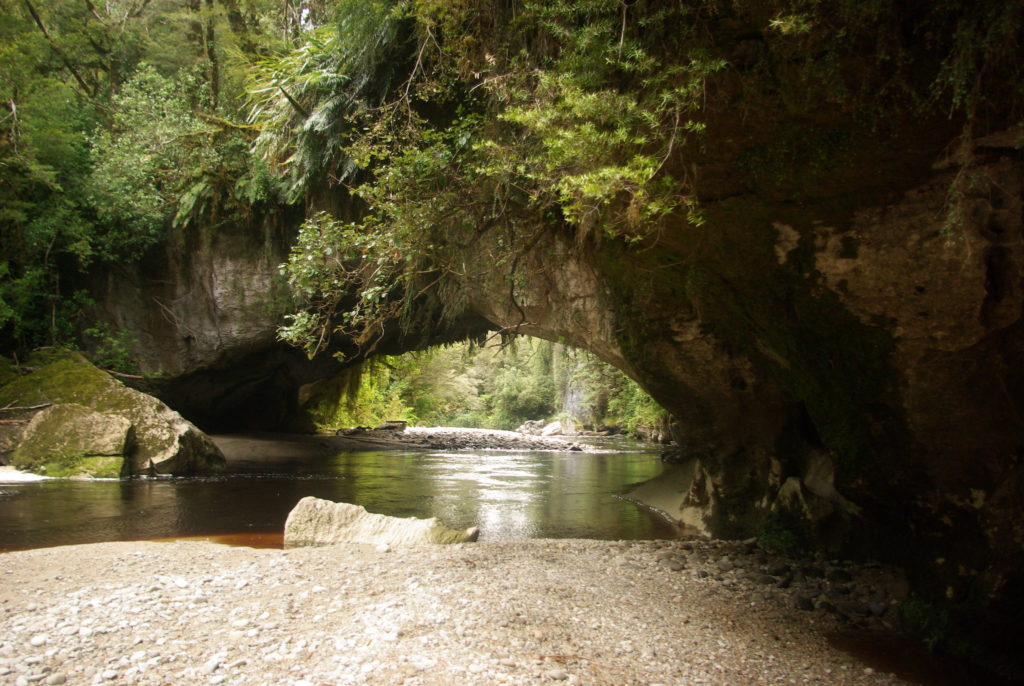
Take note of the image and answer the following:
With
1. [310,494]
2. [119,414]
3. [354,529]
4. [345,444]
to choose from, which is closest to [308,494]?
[310,494]

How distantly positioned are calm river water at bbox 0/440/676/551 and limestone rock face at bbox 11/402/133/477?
651 millimetres

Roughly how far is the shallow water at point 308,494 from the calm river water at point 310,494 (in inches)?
0.6

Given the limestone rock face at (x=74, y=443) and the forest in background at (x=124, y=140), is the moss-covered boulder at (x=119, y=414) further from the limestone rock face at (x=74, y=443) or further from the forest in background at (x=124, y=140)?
the forest in background at (x=124, y=140)

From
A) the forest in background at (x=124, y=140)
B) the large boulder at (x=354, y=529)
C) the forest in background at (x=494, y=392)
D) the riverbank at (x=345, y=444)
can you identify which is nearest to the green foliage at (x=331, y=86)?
the forest in background at (x=124, y=140)

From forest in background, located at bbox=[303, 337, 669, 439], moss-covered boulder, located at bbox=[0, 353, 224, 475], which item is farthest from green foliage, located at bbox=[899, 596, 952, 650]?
moss-covered boulder, located at bbox=[0, 353, 224, 475]

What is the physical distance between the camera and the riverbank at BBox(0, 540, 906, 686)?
339cm

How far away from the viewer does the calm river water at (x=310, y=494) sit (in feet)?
25.1

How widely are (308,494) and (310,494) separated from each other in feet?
0.12

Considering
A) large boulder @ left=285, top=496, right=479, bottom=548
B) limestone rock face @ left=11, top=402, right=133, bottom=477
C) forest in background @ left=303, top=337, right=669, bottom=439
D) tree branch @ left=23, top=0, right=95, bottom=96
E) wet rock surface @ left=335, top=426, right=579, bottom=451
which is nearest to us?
large boulder @ left=285, top=496, right=479, bottom=548

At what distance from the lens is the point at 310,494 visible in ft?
35.4

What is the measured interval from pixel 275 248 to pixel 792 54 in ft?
41.4

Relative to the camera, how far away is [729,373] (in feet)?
23.2

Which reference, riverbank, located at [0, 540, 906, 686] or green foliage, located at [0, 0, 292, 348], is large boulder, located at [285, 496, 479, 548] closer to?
riverbank, located at [0, 540, 906, 686]

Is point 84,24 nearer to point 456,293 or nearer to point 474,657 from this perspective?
point 456,293
